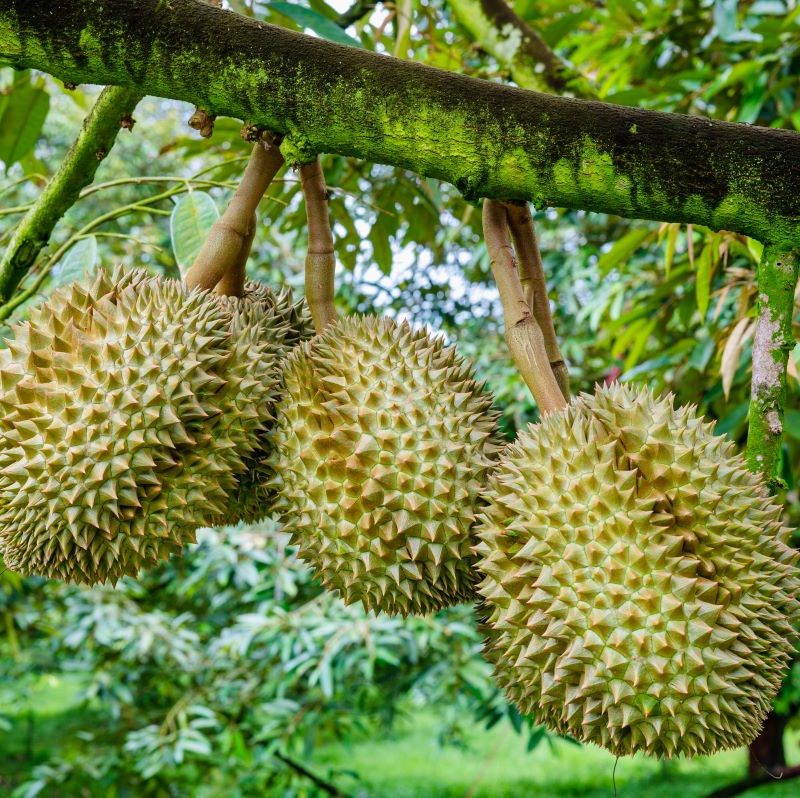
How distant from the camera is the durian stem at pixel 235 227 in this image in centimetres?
130

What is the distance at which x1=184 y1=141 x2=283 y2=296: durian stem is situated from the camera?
130cm

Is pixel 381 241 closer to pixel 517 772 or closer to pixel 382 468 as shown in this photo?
pixel 382 468

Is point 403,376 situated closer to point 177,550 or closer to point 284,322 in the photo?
point 284,322

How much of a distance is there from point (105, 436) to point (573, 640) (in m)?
0.68

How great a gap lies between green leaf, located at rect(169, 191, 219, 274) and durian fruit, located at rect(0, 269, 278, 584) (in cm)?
23

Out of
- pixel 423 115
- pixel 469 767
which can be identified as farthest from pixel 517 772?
pixel 423 115

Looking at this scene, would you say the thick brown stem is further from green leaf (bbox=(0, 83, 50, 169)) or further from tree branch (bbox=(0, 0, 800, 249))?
green leaf (bbox=(0, 83, 50, 169))

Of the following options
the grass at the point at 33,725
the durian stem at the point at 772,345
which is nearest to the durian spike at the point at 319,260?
the durian stem at the point at 772,345

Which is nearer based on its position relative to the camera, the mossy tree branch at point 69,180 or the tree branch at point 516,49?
the mossy tree branch at point 69,180

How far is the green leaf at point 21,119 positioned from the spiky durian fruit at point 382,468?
1147 millimetres

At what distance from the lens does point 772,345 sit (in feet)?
3.41

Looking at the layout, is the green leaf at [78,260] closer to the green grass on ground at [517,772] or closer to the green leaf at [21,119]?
the green leaf at [21,119]

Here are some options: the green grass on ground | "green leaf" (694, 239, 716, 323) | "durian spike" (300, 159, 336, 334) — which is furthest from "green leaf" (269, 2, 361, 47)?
the green grass on ground

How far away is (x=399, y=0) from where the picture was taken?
2.38 meters
